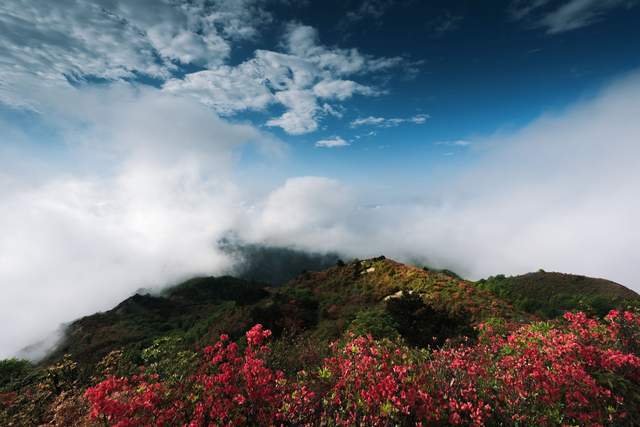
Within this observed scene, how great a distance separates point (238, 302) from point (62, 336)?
81894mm

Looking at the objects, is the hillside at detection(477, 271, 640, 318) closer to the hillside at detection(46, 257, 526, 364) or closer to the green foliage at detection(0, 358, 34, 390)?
the hillside at detection(46, 257, 526, 364)

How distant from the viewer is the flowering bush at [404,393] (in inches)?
219

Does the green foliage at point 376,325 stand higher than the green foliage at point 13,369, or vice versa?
the green foliage at point 376,325

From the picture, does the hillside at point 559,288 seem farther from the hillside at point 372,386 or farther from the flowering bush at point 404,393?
the flowering bush at point 404,393

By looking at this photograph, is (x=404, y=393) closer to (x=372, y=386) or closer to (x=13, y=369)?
(x=372, y=386)

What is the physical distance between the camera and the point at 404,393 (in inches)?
227

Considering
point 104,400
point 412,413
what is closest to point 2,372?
point 104,400

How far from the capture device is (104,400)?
6051mm

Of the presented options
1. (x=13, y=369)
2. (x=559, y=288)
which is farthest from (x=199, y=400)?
(x=559, y=288)

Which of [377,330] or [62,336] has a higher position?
[377,330]

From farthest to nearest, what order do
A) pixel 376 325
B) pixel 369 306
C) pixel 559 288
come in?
1. pixel 559 288
2. pixel 369 306
3. pixel 376 325

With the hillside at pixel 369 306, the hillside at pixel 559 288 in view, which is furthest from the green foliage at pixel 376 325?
the hillside at pixel 559 288

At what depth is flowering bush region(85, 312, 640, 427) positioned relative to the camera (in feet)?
18.3

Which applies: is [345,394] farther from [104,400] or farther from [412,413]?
[104,400]
